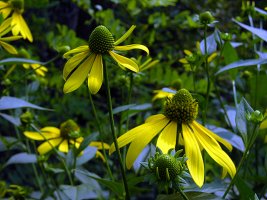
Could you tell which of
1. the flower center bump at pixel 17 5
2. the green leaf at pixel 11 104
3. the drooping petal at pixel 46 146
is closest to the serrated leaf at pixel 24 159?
the drooping petal at pixel 46 146

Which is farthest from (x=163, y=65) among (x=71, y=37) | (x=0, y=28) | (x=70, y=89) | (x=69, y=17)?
(x=70, y=89)

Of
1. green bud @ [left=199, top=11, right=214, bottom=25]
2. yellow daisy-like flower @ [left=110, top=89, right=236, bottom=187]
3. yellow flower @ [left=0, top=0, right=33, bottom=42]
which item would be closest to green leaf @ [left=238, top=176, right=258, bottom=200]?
yellow daisy-like flower @ [left=110, top=89, right=236, bottom=187]

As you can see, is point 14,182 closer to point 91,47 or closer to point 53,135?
point 53,135

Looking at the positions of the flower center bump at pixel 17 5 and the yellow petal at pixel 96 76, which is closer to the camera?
the yellow petal at pixel 96 76

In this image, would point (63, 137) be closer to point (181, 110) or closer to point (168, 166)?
point (181, 110)

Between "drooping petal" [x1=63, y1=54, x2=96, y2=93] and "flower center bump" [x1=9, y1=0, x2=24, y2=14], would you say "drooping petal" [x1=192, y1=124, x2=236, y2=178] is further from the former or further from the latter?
"flower center bump" [x1=9, y1=0, x2=24, y2=14]

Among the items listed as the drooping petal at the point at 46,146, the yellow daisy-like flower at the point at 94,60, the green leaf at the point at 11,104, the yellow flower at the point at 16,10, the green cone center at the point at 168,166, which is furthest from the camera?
the yellow flower at the point at 16,10

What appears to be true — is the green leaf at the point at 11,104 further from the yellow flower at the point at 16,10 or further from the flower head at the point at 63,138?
the yellow flower at the point at 16,10
